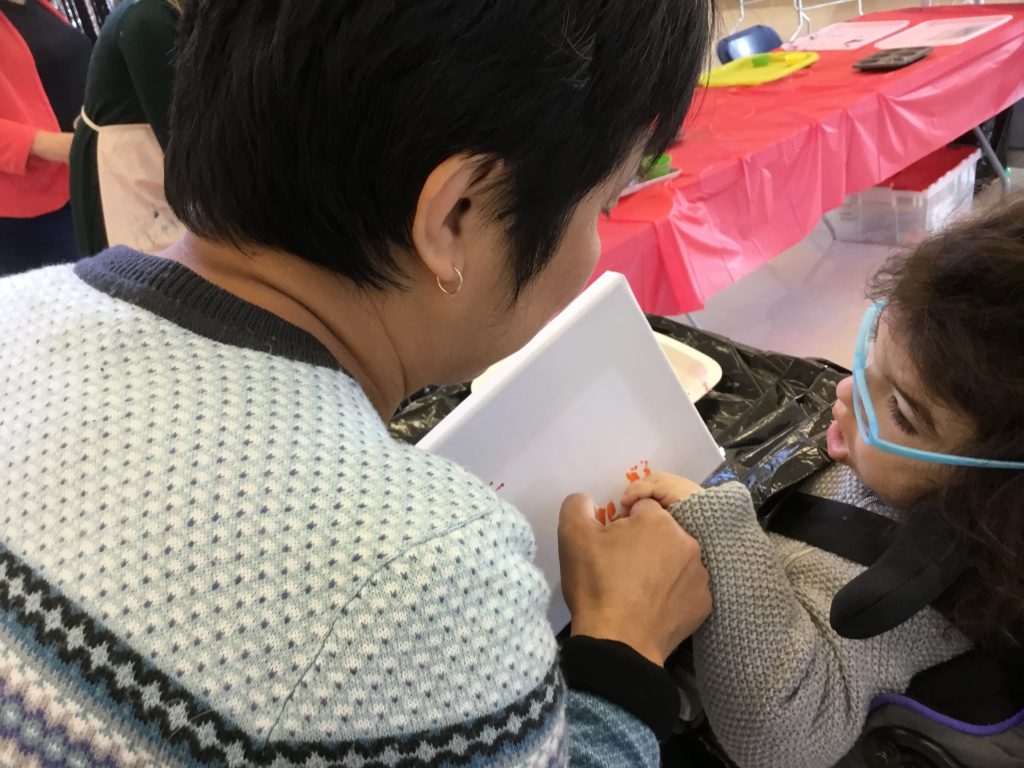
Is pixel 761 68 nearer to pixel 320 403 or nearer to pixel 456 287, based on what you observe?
pixel 456 287

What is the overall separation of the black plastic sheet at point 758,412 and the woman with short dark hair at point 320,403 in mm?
473

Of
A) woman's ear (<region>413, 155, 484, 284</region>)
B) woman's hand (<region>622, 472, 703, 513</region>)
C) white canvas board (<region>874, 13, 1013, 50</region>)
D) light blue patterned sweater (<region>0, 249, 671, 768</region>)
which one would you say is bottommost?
woman's hand (<region>622, 472, 703, 513</region>)

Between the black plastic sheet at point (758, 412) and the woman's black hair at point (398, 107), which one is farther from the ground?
the woman's black hair at point (398, 107)

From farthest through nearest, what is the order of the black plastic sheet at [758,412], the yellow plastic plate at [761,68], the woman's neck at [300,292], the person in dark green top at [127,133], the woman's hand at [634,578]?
the yellow plastic plate at [761,68]
the person in dark green top at [127,133]
the black plastic sheet at [758,412]
the woman's hand at [634,578]
the woman's neck at [300,292]

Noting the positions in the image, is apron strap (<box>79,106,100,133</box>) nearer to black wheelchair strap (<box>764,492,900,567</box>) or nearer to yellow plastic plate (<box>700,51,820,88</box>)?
black wheelchair strap (<box>764,492,900,567</box>)

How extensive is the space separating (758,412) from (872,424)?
11.1 inches

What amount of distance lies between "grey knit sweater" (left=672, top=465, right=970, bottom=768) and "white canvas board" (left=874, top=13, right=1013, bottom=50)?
6.59 feet

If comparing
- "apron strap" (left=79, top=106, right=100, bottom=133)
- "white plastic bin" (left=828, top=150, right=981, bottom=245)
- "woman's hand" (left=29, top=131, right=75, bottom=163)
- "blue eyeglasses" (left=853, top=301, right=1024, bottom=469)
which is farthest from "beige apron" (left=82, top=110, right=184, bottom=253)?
"white plastic bin" (left=828, top=150, right=981, bottom=245)

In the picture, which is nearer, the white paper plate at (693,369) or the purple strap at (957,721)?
the purple strap at (957,721)

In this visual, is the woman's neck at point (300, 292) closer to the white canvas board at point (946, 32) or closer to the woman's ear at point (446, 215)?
the woman's ear at point (446, 215)

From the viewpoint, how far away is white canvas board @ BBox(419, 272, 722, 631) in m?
0.81

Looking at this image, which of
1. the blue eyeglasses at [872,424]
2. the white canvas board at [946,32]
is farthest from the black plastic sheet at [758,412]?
the white canvas board at [946,32]

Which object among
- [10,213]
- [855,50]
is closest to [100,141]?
[10,213]

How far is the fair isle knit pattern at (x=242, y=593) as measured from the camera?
0.36m
